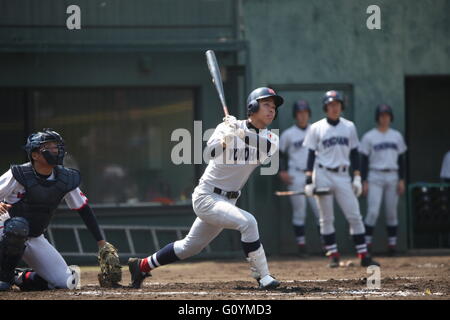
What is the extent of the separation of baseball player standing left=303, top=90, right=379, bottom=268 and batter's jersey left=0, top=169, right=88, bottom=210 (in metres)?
3.63

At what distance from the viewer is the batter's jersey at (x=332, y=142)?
11.2 meters

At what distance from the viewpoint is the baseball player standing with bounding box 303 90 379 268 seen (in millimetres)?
Answer: 11164

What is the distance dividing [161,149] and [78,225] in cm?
165

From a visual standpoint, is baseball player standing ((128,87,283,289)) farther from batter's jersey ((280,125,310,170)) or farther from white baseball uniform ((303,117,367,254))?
batter's jersey ((280,125,310,170))

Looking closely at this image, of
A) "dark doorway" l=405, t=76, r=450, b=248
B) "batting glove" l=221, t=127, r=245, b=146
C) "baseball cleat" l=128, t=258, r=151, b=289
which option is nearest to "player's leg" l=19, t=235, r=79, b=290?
"baseball cleat" l=128, t=258, r=151, b=289

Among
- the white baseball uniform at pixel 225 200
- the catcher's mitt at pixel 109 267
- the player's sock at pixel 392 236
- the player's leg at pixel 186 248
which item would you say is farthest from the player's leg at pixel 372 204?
the catcher's mitt at pixel 109 267

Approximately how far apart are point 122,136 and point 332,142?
344 centimetres

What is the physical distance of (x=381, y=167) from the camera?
1323 cm

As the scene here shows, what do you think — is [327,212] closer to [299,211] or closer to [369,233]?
[299,211]

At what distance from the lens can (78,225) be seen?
12727 millimetres

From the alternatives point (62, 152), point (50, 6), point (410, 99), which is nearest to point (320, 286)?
point (62, 152)

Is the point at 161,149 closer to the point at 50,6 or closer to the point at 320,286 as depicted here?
the point at 50,6

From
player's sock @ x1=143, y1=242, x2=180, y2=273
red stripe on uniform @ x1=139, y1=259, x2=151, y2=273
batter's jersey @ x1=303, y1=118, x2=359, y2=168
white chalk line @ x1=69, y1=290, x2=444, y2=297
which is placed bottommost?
white chalk line @ x1=69, y1=290, x2=444, y2=297

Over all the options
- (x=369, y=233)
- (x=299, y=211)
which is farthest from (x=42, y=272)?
(x=369, y=233)
